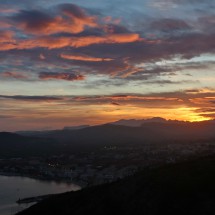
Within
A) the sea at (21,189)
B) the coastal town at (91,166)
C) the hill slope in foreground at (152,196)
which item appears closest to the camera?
the hill slope in foreground at (152,196)

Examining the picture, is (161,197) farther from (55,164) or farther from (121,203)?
(55,164)

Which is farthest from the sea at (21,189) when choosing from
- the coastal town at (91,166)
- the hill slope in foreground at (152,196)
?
the hill slope in foreground at (152,196)

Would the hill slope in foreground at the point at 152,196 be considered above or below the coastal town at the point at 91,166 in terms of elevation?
above

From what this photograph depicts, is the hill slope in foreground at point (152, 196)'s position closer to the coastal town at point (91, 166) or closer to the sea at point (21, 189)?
the sea at point (21, 189)

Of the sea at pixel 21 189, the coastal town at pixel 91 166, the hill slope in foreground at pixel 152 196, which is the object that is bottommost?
the sea at pixel 21 189

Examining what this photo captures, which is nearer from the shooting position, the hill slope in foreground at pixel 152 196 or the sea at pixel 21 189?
the hill slope in foreground at pixel 152 196

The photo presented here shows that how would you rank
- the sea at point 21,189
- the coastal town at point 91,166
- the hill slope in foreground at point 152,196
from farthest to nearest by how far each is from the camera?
the coastal town at point 91,166
the sea at point 21,189
the hill slope in foreground at point 152,196

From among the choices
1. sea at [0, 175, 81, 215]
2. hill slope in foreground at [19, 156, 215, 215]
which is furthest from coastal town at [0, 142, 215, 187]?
hill slope in foreground at [19, 156, 215, 215]

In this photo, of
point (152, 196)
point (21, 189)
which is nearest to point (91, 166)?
point (21, 189)
